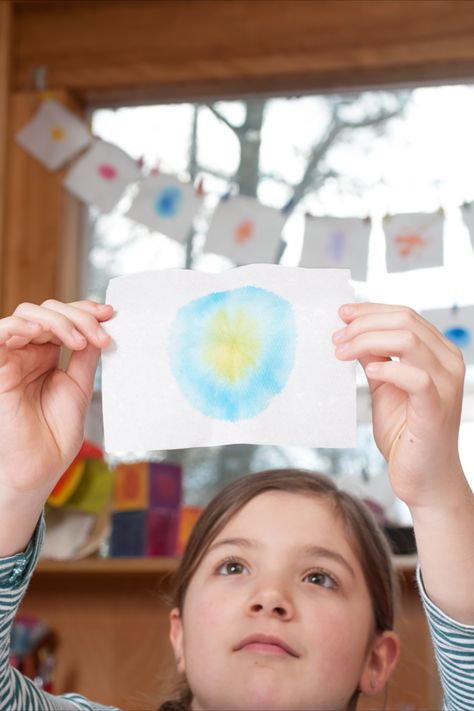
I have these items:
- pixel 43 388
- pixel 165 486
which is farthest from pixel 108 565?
pixel 43 388

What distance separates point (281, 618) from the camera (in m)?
1.21

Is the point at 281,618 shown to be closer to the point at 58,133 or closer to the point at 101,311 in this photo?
the point at 101,311

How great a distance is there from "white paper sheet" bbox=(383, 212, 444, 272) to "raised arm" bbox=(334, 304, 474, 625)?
1479mm

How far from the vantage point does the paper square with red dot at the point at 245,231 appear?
2.60m

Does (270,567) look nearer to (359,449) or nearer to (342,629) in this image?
(342,629)

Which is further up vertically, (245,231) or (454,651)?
(245,231)

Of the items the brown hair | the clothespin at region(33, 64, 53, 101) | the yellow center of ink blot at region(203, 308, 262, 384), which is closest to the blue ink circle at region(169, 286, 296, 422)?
the yellow center of ink blot at region(203, 308, 262, 384)

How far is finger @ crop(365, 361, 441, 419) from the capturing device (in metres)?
0.97

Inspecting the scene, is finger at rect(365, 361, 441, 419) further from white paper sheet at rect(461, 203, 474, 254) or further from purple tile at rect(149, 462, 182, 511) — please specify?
white paper sheet at rect(461, 203, 474, 254)

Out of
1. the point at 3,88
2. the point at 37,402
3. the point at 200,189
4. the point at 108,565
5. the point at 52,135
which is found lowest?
the point at 108,565

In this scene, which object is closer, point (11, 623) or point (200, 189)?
point (11, 623)

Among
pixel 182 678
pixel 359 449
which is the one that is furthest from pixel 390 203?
pixel 182 678

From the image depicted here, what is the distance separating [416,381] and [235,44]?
6.49 ft

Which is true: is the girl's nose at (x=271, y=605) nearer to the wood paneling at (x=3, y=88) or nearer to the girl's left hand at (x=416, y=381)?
the girl's left hand at (x=416, y=381)
